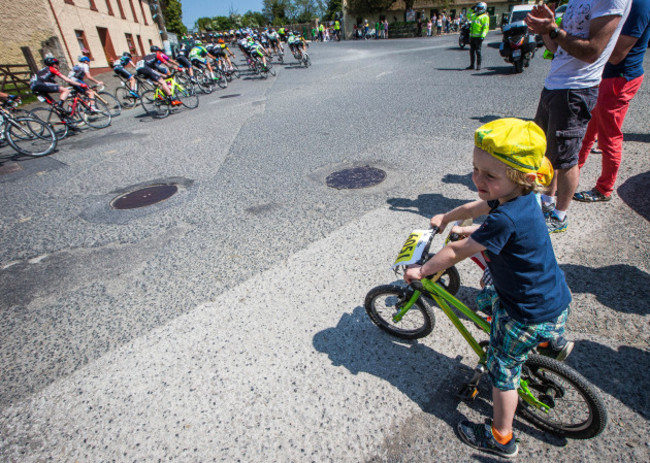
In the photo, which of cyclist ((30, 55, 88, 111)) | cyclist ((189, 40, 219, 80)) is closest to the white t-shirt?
cyclist ((30, 55, 88, 111))

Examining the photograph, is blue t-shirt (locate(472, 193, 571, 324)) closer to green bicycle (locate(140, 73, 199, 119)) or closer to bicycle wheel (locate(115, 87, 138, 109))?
green bicycle (locate(140, 73, 199, 119))

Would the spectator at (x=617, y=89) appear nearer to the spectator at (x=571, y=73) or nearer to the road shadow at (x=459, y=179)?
the spectator at (x=571, y=73)

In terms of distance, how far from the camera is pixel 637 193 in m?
3.95

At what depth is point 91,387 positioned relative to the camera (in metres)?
2.41

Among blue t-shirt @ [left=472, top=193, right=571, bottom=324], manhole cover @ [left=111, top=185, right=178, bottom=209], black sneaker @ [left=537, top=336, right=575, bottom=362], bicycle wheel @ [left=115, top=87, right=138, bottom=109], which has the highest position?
blue t-shirt @ [left=472, top=193, right=571, bottom=324]

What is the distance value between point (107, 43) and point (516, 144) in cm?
3435

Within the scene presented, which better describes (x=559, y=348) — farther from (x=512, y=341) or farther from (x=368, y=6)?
(x=368, y=6)

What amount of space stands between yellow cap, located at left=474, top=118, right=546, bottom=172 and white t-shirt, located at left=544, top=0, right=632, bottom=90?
2161 millimetres

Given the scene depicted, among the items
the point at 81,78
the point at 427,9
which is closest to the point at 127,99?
the point at 81,78

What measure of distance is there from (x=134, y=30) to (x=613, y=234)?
40.2 meters

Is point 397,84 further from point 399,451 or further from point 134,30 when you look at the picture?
point 134,30

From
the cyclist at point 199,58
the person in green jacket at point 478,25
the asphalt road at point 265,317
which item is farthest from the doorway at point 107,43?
the asphalt road at point 265,317

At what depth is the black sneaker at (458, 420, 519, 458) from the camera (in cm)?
179

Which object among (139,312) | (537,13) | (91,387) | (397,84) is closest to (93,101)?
(397,84)
